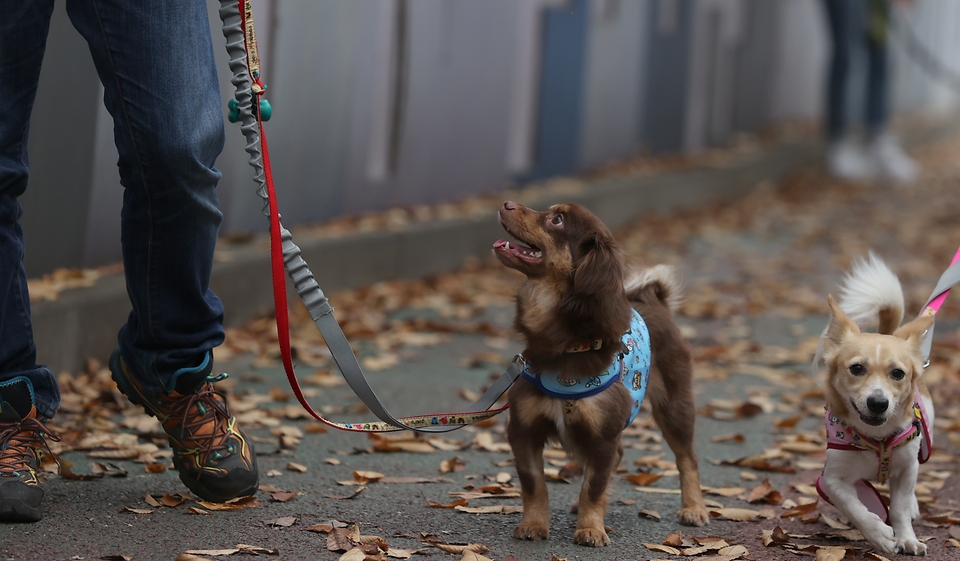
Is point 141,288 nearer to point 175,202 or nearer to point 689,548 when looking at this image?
point 175,202

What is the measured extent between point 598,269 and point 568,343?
0.22 meters

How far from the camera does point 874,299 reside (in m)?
3.30

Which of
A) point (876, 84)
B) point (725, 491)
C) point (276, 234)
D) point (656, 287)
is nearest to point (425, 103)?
point (656, 287)

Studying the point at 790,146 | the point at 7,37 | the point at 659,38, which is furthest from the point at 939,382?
the point at 790,146

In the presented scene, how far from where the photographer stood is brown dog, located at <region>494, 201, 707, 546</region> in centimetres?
294

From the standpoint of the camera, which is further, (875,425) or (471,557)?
(875,425)

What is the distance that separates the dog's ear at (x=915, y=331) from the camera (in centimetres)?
309

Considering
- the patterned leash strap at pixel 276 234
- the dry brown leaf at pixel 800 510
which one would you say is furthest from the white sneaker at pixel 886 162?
the patterned leash strap at pixel 276 234

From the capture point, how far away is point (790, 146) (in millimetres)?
14945

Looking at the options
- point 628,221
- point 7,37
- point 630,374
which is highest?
point 7,37

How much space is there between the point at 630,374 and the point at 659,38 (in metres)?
10.3

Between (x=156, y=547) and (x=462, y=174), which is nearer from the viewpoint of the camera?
(x=156, y=547)

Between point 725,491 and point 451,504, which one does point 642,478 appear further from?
point 451,504

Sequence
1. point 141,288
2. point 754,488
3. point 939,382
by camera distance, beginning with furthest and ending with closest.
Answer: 1. point 939,382
2. point 754,488
3. point 141,288
